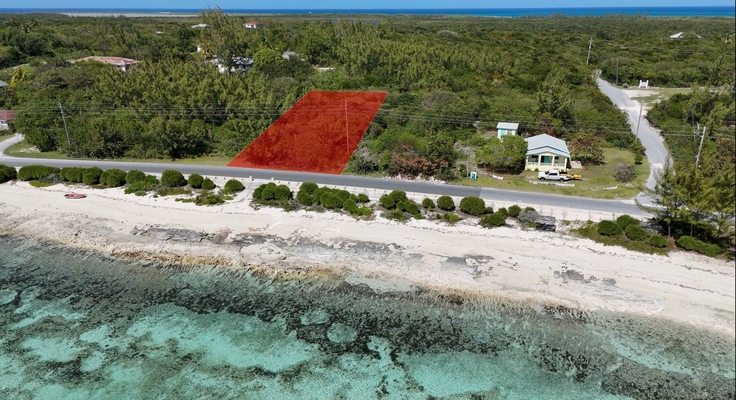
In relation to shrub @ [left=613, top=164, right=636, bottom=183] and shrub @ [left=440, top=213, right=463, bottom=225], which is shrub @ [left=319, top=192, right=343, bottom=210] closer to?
shrub @ [left=440, top=213, right=463, bottom=225]

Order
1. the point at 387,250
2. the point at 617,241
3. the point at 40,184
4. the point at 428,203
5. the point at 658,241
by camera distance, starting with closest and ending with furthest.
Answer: the point at 658,241, the point at 617,241, the point at 387,250, the point at 428,203, the point at 40,184

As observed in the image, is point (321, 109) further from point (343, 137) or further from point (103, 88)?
point (103, 88)

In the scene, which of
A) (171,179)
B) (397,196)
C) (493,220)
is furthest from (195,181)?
(493,220)

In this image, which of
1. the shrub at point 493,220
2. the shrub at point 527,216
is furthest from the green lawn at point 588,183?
the shrub at point 493,220

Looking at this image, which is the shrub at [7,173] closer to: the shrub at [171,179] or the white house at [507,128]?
the shrub at [171,179]

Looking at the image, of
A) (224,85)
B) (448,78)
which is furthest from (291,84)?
(448,78)

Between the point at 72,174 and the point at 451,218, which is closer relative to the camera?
the point at 451,218

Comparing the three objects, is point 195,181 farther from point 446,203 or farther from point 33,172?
point 446,203
